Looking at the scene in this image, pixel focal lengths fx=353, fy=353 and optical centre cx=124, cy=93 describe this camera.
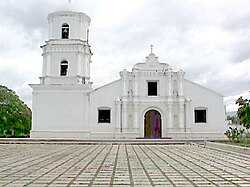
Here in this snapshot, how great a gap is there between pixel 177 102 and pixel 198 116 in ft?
6.61

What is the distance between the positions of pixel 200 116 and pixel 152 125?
3839mm

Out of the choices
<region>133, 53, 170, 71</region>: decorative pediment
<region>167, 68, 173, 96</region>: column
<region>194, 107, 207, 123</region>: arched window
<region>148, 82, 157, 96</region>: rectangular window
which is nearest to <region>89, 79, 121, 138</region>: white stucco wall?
<region>133, 53, 170, 71</region>: decorative pediment

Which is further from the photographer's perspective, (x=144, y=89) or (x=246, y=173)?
(x=144, y=89)

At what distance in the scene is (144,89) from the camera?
27844 millimetres

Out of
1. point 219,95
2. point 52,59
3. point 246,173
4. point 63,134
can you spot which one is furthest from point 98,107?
point 246,173

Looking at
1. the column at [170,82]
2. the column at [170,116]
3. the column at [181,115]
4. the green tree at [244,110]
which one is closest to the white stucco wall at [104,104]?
the column at [170,82]

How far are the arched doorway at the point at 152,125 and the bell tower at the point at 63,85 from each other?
461cm

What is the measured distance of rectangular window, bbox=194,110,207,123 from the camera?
90.6 feet

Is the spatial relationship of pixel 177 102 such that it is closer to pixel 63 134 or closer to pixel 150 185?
pixel 63 134

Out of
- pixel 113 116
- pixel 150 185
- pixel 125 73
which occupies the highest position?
pixel 125 73

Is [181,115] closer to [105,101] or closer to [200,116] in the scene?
[200,116]

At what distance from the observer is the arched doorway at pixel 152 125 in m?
27.6

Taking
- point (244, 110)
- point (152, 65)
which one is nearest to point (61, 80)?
point (152, 65)

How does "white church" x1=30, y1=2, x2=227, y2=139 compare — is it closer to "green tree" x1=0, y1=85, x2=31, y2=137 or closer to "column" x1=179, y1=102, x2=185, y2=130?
"column" x1=179, y1=102, x2=185, y2=130
